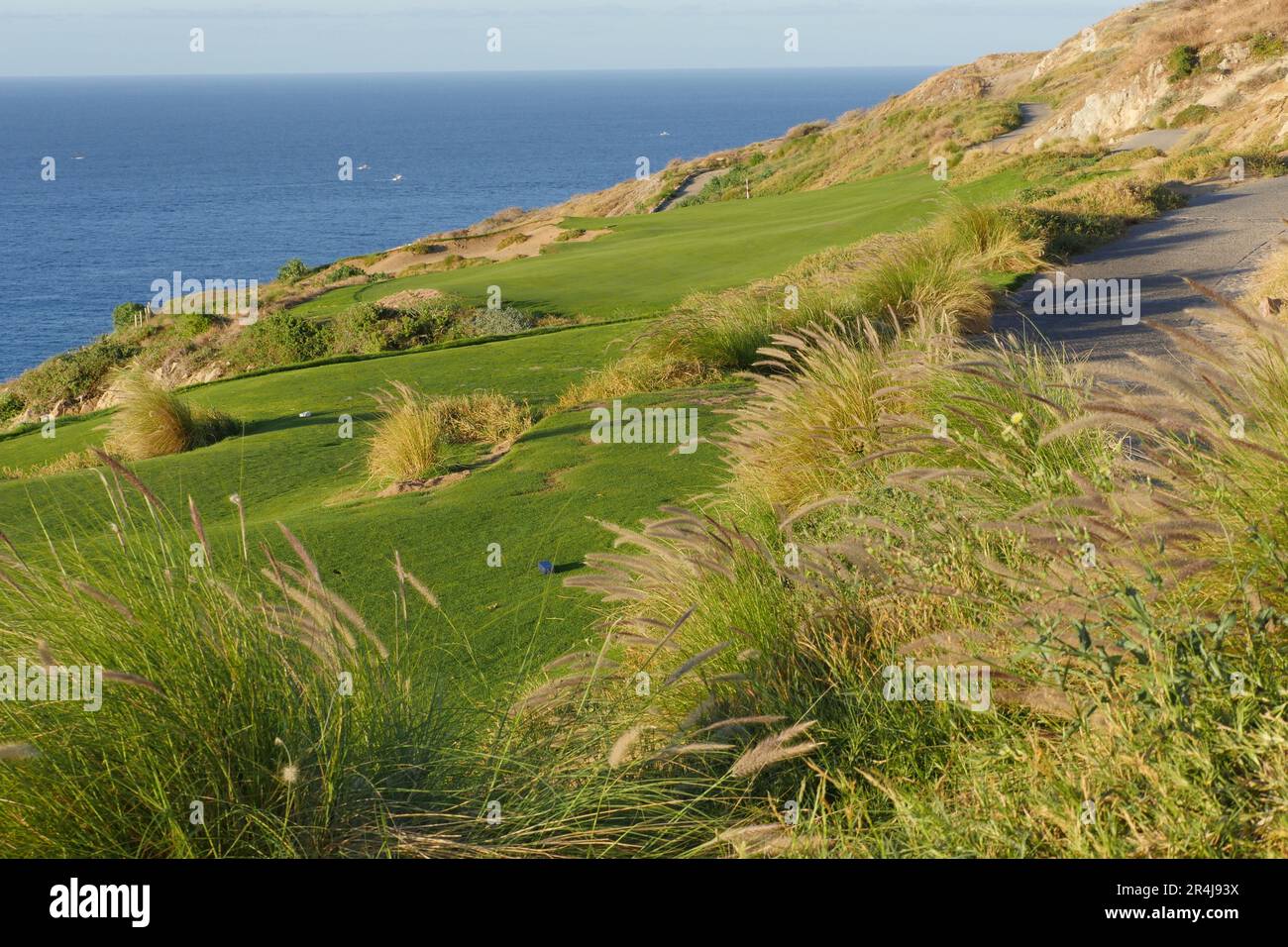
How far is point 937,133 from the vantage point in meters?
47.8

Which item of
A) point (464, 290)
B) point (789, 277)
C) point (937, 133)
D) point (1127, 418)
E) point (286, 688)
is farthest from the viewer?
point (937, 133)

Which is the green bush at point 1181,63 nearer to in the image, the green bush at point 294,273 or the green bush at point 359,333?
the green bush at point 359,333

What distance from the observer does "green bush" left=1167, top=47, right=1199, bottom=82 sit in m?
38.7

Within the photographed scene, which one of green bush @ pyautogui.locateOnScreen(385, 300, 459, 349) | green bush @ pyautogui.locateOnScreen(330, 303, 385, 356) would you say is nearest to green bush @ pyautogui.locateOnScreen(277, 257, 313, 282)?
green bush @ pyautogui.locateOnScreen(330, 303, 385, 356)

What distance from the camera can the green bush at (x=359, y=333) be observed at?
21109 millimetres

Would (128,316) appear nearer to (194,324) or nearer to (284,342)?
(194,324)

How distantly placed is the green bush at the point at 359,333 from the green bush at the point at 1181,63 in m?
30.9

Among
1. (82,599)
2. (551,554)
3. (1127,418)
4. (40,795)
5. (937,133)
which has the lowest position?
(551,554)

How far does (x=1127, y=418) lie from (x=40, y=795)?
327cm

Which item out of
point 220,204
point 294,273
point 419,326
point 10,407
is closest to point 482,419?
point 419,326

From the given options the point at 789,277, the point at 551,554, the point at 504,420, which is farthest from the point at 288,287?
the point at 551,554

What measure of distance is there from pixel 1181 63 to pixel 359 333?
31991 millimetres

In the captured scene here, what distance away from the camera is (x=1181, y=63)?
38.8 metres
